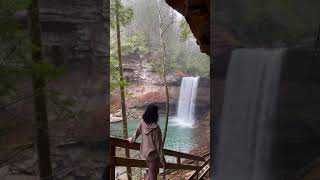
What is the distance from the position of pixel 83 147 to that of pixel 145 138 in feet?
2.62

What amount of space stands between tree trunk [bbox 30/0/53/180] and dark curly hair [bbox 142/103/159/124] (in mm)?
1397

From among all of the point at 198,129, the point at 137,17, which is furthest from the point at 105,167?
the point at 137,17

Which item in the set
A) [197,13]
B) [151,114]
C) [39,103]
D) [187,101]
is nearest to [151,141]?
[151,114]

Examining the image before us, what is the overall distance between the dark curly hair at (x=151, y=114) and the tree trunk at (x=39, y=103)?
1397 mm

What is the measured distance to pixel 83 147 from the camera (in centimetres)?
461

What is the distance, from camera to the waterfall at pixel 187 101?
68.0 ft

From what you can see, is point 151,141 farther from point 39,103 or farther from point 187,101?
point 187,101

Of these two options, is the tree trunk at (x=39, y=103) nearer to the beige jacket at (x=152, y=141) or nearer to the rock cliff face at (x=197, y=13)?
the beige jacket at (x=152, y=141)

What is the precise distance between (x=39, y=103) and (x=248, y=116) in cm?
193

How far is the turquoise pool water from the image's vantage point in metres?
15.3

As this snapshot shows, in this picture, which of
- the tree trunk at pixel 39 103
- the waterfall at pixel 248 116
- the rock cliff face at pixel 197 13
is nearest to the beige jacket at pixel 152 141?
the waterfall at pixel 248 116

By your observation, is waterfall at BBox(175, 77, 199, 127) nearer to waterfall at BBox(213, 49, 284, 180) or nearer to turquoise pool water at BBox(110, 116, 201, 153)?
turquoise pool water at BBox(110, 116, 201, 153)

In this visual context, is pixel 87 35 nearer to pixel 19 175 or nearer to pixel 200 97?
pixel 19 175

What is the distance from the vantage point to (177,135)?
17.8 m
